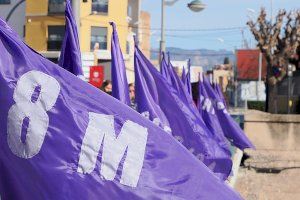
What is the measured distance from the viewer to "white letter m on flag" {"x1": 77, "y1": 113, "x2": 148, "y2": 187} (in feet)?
10.5

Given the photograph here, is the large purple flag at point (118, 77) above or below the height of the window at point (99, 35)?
below

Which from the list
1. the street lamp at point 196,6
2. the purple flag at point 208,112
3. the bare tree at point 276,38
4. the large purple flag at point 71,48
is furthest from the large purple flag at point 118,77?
the bare tree at point 276,38

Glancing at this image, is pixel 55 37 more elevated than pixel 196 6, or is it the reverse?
pixel 196 6

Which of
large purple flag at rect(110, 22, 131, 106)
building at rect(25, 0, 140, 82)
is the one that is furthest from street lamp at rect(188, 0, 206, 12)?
building at rect(25, 0, 140, 82)

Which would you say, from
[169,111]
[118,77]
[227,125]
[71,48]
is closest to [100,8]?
[227,125]

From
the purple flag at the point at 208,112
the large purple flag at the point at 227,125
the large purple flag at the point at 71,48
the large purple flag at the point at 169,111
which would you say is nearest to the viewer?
the large purple flag at the point at 71,48

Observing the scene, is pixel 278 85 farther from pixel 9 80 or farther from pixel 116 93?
pixel 9 80

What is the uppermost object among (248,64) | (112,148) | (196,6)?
(196,6)

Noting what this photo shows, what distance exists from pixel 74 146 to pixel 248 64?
225 ft

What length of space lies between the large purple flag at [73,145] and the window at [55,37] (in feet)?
142

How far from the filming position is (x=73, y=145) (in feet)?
10.5

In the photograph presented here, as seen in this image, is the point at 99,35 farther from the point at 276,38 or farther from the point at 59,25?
the point at 276,38

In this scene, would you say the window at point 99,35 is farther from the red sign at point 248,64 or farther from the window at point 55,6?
the red sign at point 248,64

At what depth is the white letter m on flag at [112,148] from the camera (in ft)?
10.5
